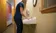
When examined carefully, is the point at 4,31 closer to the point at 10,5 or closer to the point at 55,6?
the point at 10,5

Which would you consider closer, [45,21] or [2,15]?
[45,21]

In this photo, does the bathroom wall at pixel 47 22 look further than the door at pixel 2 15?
No

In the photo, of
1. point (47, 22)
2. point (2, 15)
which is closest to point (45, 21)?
point (47, 22)

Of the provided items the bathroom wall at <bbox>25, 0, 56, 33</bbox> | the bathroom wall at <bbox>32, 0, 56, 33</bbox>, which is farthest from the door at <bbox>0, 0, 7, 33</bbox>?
the bathroom wall at <bbox>32, 0, 56, 33</bbox>

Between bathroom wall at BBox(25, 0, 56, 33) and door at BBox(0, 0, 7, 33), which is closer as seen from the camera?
bathroom wall at BBox(25, 0, 56, 33)

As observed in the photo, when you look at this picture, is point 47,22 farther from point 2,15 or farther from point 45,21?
point 2,15

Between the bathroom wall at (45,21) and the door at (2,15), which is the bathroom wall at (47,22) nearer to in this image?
the bathroom wall at (45,21)

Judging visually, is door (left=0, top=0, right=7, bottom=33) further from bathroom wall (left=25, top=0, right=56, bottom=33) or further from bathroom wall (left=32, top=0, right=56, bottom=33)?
bathroom wall (left=32, top=0, right=56, bottom=33)

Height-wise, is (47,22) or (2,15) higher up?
(2,15)

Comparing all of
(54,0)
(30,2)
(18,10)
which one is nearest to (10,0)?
(30,2)

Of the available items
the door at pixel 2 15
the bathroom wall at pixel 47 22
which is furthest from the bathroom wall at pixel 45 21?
the door at pixel 2 15

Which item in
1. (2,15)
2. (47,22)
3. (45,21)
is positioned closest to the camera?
(47,22)

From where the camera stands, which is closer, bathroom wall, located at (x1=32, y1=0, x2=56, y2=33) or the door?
bathroom wall, located at (x1=32, y1=0, x2=56, y2=33)

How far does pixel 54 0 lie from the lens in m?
1.14
